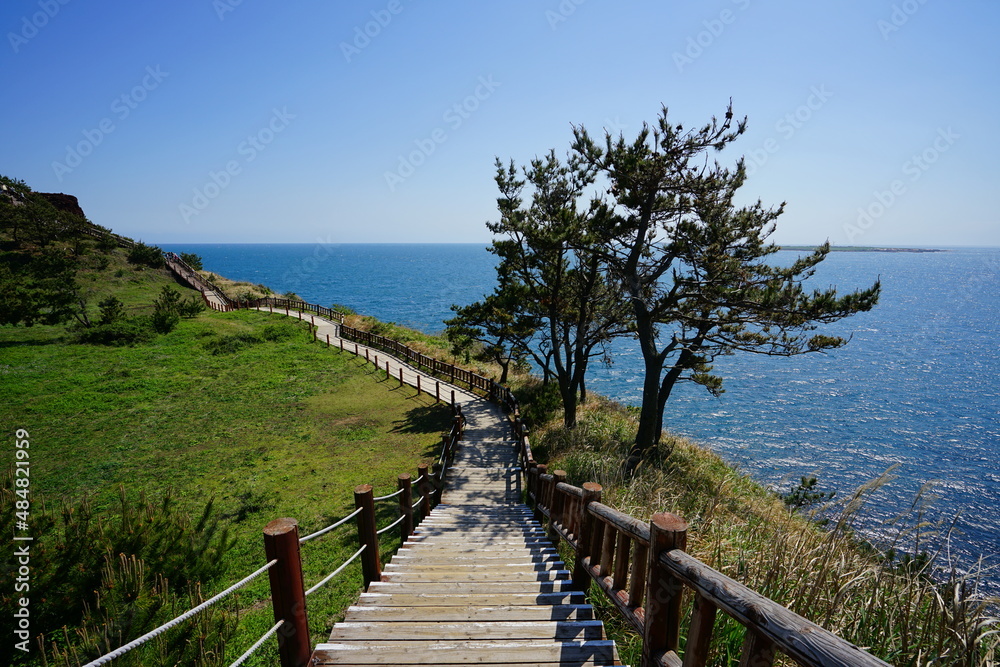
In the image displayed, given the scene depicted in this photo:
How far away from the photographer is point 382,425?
16.7 meters

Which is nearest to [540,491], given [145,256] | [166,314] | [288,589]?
[288,589]

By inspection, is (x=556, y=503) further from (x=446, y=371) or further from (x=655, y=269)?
(x=446, y=371)

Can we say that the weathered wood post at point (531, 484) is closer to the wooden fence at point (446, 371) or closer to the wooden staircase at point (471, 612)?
the wooden staircase at point (471, 612)

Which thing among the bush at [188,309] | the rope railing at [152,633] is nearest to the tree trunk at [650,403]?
the rope railing at [152,633]

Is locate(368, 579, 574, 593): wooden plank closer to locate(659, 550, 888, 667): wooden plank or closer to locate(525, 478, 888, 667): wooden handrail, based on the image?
locate(525, 478, 888, 667): wooden handrail

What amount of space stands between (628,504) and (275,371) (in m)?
20.9

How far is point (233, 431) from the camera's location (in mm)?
15461

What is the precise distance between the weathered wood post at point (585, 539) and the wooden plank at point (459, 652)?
120cm

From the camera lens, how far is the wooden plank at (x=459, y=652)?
317 cm

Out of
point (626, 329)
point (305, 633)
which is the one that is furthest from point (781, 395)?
point (305, 633)

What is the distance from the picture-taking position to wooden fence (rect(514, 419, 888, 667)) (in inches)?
70.2

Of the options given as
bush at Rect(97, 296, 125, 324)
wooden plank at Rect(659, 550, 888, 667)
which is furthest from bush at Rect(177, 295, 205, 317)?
wooden plank at Rect(659, 550, 888, 667)

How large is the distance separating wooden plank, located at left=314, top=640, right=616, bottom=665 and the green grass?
3613 mm

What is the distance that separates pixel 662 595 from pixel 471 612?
70.1 inches
